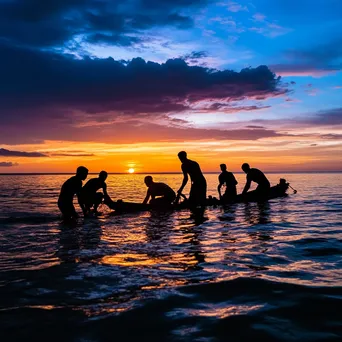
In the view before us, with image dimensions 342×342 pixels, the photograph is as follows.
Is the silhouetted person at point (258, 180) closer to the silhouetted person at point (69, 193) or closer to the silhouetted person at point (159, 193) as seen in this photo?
the silhouetted person at point (159, 193)

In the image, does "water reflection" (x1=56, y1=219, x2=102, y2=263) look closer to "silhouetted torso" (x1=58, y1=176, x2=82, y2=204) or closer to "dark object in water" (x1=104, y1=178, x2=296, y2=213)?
"silhouetted torso" (x1=58, y1=176, x2=82, y2=204)

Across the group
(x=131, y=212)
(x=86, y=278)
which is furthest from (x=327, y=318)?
(x=131, y=212)

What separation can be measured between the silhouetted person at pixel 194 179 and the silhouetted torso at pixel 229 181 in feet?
12.2

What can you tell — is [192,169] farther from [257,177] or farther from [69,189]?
[257,177]

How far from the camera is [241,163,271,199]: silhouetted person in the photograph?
62.9 ft

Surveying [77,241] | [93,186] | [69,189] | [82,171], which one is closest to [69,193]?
[69,189]

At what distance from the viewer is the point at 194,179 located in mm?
15750

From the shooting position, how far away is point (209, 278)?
516 centimetres

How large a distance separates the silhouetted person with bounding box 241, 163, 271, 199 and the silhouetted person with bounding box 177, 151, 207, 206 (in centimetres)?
391

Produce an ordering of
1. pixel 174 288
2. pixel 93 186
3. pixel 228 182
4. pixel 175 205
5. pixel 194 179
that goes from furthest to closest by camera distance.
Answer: pixel 228 182
pixel 175 205
pixel 194 179
pixel 93 186
pixel 174 288

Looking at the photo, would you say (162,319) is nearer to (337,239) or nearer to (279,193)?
(337,239)

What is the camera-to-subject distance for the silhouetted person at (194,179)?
1518 centimetres

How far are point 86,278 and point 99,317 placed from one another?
1665 mm

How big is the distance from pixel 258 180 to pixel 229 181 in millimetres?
1854
